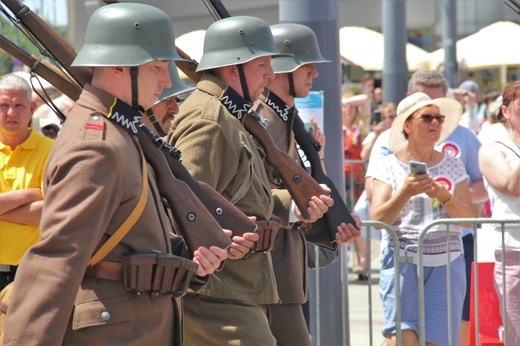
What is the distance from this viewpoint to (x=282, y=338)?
5.02 m

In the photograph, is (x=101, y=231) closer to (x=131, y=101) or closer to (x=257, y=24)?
(x=131, y=101)

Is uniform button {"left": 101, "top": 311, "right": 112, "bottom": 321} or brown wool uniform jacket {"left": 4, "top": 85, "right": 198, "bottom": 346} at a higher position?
brown wool uniform jacket {"left": 4, "top": 85, "right": 198, "bottom": 346}

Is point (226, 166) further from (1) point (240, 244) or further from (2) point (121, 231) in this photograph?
(2) point (121, 231)

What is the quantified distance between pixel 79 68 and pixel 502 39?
16.1m

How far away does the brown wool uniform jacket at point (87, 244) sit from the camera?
3.25 metres

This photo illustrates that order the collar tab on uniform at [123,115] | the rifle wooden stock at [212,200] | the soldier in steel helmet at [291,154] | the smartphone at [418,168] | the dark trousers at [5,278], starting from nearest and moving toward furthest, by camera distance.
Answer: the collar tab on uniform at [123,115] < the rifle wooden stock at [212,200] < the soldier in steel helmet at [291,154] < the dark trousers at [5,278] < the smartphone at [418,168]

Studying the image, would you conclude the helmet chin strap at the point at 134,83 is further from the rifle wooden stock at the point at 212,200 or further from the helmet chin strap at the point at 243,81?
the helmet chin strap at the point at 243,81

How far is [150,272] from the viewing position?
3.55 meters

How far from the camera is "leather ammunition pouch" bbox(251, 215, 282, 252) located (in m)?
4.60

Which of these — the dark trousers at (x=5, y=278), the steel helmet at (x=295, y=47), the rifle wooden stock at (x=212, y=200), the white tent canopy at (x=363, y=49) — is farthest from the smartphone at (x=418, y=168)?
the white tent canopy at (x=363, y=49)

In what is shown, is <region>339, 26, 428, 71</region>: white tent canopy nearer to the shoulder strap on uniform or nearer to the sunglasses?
the sunglasses

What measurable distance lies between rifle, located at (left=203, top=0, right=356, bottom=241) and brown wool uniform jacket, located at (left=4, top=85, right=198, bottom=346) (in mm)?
1875

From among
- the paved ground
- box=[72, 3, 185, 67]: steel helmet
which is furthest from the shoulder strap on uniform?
the paved ground

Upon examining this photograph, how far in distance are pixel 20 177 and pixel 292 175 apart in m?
1.80
